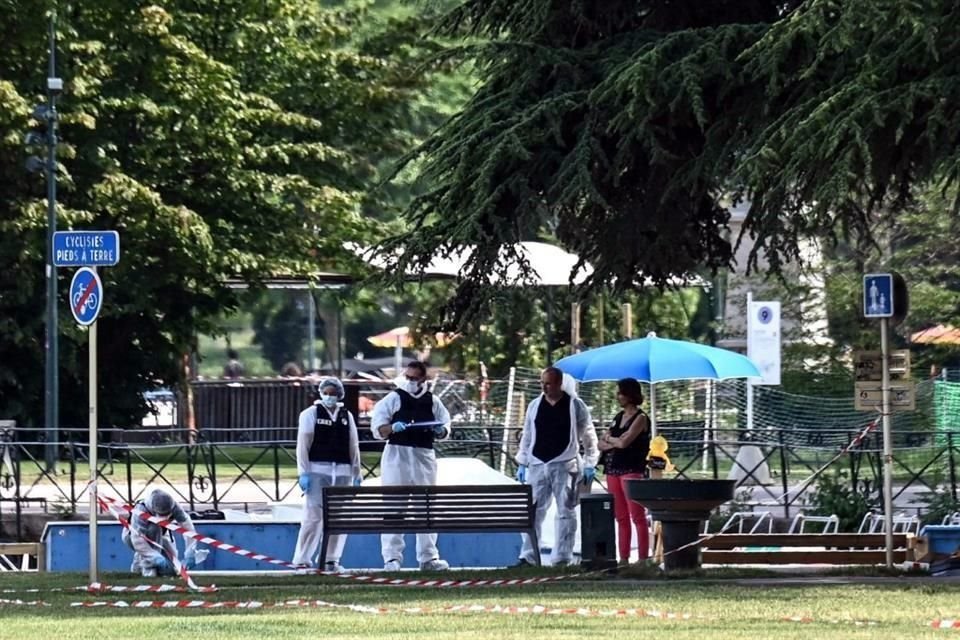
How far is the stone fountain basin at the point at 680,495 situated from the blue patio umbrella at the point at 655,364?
4.39 m

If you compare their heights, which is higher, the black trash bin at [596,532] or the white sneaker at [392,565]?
the black trash bin at [596,532]

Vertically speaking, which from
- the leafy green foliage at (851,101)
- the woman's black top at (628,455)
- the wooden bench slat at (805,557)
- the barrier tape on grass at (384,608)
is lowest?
the barrier tape on grass at (384,608)

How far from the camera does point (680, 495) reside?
16.8m

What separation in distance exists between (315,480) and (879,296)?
5.13m

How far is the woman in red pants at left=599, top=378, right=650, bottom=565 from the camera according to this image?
18000 mm

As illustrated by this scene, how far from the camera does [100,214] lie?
35.7 meters

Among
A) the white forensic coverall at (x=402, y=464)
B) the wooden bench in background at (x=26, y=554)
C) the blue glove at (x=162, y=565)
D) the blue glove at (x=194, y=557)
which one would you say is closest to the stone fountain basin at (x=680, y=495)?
the white forensic coverall at (x=402, y=464)

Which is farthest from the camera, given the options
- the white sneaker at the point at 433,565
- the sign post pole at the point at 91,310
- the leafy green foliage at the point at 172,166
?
the leafy green foliage at the point at 172,166

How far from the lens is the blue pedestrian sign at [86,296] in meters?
16.6

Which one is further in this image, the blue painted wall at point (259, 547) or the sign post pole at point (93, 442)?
the blue painted wall at point (259, 547)

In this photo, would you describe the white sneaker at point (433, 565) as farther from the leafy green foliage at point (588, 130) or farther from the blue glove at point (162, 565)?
the leafy green foliage at point (588, 130)

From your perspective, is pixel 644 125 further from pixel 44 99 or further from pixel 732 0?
pixel 44 99

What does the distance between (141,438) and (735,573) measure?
1944 centimetres

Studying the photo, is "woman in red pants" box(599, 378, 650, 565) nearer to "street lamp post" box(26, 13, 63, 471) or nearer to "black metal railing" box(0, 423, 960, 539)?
"black metal railing" box(0, 423, 960, 539)
